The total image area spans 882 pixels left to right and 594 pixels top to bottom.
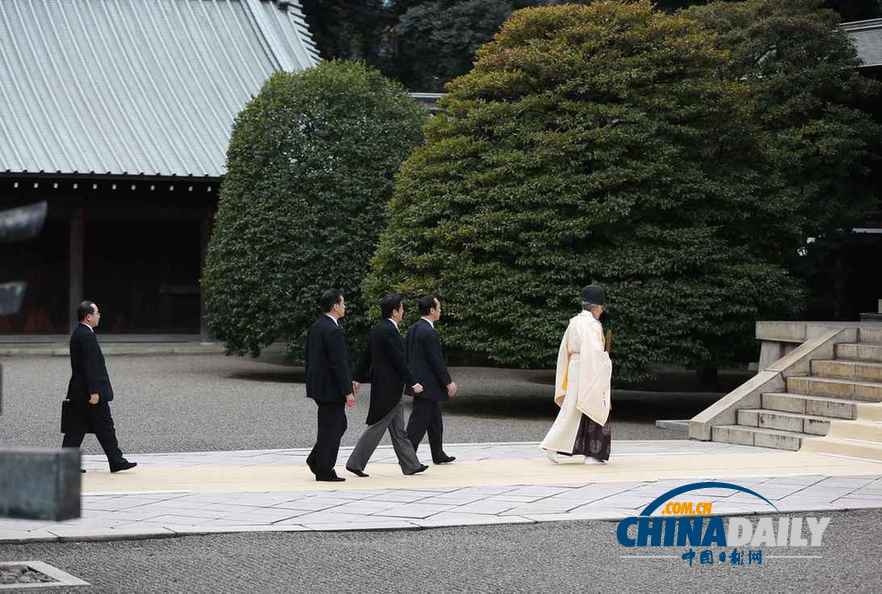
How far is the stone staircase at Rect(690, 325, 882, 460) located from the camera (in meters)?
13.3

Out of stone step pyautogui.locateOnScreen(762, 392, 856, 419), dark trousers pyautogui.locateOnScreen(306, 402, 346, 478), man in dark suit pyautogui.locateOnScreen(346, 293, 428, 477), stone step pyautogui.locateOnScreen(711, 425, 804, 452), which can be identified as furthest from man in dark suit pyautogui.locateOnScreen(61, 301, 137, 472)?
stone step pyautogui.locateOnScreen(762, 392, 856, 419)

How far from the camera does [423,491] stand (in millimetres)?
10258

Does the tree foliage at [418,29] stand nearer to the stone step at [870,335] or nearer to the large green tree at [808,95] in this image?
the large green tree at [808,95]

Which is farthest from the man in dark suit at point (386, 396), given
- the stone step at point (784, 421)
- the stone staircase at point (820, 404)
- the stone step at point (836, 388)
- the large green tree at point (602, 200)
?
the stone step at point (836, 388)

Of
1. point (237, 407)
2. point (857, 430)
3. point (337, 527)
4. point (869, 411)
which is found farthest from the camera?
point (237, 407)

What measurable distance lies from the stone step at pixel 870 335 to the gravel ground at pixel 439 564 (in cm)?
694

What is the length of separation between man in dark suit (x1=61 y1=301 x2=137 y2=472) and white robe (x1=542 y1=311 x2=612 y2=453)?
12.9 feet

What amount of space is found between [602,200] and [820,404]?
4177mm

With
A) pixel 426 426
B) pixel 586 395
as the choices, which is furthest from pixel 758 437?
pixel 426 426

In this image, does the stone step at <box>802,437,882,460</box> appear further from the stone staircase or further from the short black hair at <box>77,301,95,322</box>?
the short black hair at <box>77,301,95,322</box>

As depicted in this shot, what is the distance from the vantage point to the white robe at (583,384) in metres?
12.0

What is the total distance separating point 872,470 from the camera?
11719 mm

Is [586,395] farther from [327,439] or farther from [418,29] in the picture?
[418,29]

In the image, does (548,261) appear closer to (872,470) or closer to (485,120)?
(485,120)
